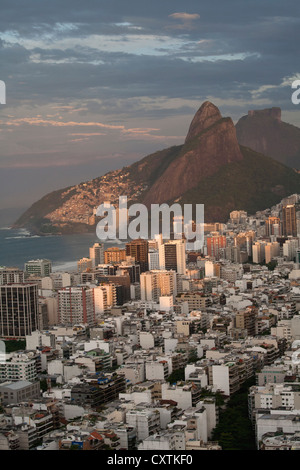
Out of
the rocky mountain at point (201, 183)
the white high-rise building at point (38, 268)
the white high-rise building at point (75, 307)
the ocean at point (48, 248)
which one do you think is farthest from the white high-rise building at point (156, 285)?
the rocky mountain at point (201, 183)

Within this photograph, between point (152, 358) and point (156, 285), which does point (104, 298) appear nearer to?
point (156, 285)

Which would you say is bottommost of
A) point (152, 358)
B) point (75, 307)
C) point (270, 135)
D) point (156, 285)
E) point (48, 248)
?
point (152, 358)


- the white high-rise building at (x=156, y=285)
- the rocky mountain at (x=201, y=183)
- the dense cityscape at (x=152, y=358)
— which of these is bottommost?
the dense cityscape at (x=152, y=358)

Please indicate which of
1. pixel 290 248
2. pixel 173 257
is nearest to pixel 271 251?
pixel 290 248

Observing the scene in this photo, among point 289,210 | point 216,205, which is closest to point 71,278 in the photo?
point 289,210

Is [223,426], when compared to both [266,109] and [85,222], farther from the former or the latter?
[266,109]

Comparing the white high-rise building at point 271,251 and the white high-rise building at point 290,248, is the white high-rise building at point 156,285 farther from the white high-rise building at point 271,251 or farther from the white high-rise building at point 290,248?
the white high-rise building at point 271,251
